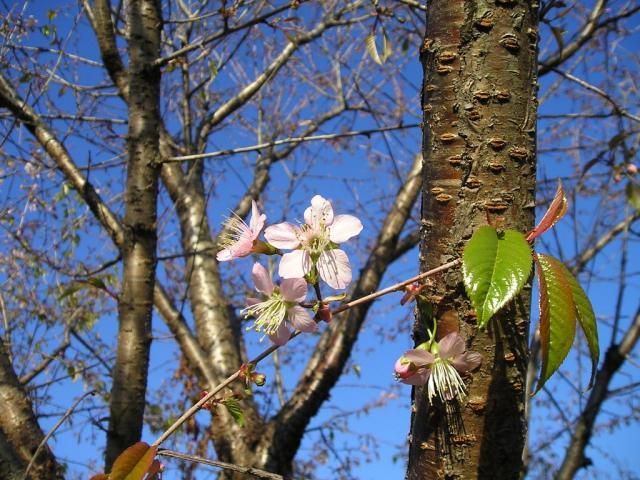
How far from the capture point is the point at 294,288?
761 millimetres

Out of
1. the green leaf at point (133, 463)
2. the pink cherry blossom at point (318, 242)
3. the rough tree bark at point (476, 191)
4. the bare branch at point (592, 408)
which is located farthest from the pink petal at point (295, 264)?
the bare branch at point (592, 408)

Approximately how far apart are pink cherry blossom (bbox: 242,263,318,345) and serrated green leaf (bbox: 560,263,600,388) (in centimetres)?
30

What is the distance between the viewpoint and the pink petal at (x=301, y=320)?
0.76 m

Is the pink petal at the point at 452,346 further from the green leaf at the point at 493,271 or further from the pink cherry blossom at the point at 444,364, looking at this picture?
the green leaf at the point at 493,271

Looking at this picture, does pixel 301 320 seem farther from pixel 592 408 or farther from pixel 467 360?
pixel 592 408

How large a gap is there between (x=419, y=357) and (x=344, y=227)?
19 cm

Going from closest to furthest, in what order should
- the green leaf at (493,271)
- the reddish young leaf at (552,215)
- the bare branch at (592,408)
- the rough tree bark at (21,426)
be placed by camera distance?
the green leaf at (493,271) < the reddish young leaf at (552,215) < the rough tree bark at (21,426) < the bare branch at (592,408)

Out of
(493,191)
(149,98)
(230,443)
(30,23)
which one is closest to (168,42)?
(30,23)

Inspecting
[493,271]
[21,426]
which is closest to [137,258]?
[21,426]

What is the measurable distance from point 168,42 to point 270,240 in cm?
Answer: 323

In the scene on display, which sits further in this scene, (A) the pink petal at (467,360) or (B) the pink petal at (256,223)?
(B) the pink petal at (256,223)

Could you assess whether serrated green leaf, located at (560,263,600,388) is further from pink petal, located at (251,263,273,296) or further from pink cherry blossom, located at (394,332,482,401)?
pink petal, located at (251,263,273,296)

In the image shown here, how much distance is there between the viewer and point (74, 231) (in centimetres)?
358

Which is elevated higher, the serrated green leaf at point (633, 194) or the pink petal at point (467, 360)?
the serrated green leaf at point (633, 194)
